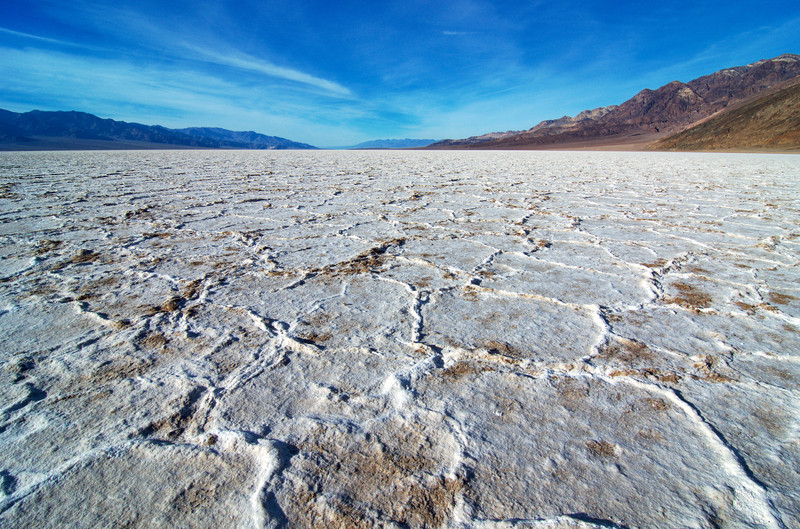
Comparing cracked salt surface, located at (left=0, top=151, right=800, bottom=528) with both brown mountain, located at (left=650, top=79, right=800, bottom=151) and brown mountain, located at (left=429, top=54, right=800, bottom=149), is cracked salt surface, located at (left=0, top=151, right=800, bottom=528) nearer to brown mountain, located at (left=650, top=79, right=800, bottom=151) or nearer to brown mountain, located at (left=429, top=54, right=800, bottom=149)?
brown mountain, located at (left=650, top=79, right=800, bottom=151)

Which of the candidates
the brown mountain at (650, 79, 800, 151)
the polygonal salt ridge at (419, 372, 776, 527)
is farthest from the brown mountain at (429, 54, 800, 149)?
the polygonal salt ridge at (419, 372, 776, 527)

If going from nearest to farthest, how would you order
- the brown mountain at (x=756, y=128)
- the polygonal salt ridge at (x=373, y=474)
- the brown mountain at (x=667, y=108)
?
the polygonal salt ridge at (x=373, y=474) → the brown mountain at (x=756, y=128) → the brown mountain at (x=667, y=108)

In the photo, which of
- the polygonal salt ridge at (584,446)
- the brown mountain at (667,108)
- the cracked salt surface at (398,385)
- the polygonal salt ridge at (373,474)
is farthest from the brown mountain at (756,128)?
the polygonal salt ridge at (373,474)

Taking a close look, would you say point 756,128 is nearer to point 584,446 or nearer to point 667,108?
point 584,446

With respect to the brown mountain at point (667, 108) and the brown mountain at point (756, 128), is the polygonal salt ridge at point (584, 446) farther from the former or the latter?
the brown mountain at point (667, 108)

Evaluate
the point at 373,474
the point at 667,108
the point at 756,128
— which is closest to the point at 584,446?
the point at 373,474
